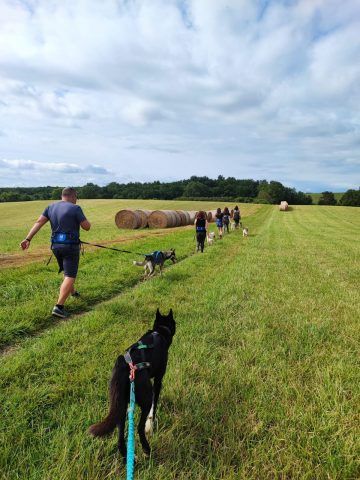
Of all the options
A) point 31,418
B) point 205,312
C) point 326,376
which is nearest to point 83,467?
point 31,418

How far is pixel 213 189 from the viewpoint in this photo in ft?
368

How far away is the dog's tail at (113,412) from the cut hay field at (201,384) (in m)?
0.32

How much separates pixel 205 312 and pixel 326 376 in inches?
104

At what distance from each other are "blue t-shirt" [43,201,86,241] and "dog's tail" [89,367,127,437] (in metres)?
3.95

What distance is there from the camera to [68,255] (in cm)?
605

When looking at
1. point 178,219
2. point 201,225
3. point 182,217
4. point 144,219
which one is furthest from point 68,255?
point 182,217

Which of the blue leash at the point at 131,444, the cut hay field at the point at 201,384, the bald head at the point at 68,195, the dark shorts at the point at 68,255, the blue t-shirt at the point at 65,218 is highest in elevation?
the bald head at the point at 68,195

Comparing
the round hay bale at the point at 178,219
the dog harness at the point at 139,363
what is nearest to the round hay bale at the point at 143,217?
the round hay bale at the point at 178,219

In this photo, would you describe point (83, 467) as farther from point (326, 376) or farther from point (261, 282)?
point (261, 282)

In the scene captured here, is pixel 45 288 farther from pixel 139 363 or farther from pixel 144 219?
pixel 144 219

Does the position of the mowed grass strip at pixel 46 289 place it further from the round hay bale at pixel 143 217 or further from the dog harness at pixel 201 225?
the round hay bale at pixel 143 217

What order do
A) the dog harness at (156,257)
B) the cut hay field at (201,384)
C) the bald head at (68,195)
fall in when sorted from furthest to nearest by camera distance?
the dog harness at (156,257) → the bald head at (68,195) → the cut hay field at (201,384)

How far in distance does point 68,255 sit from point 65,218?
28.7 inches

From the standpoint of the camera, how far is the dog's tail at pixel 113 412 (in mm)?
2346
